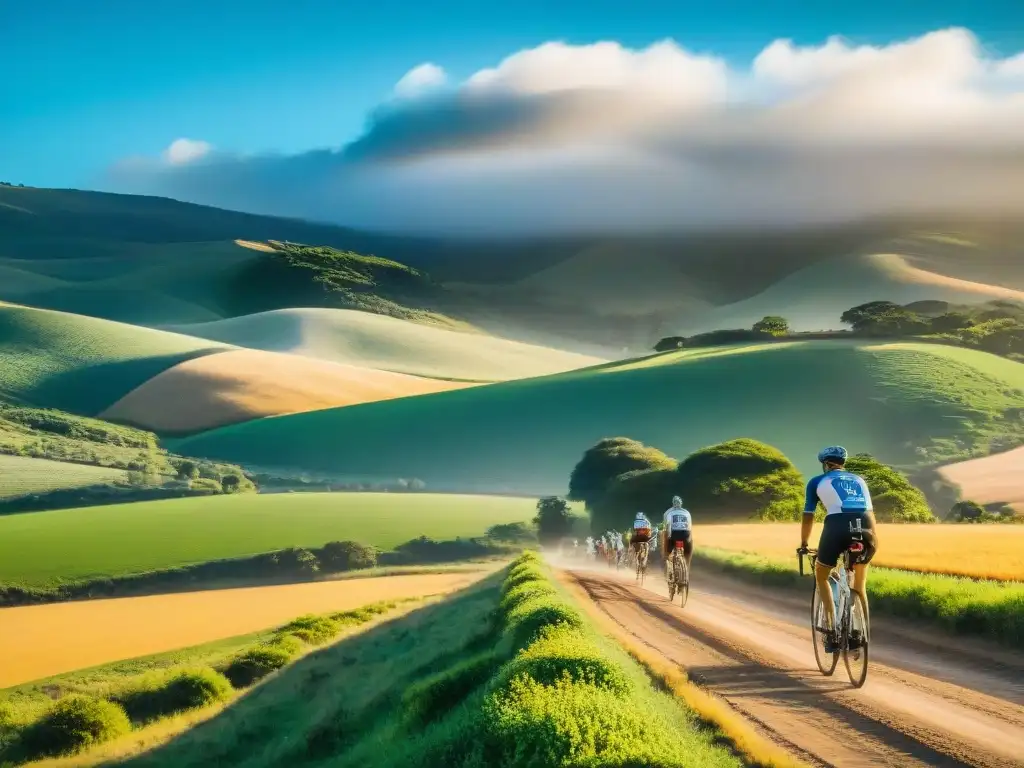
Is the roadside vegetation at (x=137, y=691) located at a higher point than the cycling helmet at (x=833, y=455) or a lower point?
lower

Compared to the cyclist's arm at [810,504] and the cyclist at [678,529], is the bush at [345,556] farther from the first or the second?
the cyclist's arm at [810,504]

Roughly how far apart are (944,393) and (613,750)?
5701 inches

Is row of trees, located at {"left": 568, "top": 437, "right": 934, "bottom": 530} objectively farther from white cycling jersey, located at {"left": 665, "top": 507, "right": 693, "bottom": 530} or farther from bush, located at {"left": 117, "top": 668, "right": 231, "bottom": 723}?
white cycling jersey, located at {"left": 665, "top": 507, "right": 693, "bottom": 530}

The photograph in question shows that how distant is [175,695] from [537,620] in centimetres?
2416

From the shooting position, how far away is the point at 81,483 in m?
115

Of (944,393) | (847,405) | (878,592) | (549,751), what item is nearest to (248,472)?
(847,405)

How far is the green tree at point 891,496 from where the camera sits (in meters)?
86.2

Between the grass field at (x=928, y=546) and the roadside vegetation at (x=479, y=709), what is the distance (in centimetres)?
1321

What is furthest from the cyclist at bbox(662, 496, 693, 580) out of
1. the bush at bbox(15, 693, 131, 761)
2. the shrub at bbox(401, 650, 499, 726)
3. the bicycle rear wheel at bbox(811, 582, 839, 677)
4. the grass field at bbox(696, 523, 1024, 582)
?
the bush at bbox(15, 693, 131, 761)

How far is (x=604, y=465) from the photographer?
11300cm

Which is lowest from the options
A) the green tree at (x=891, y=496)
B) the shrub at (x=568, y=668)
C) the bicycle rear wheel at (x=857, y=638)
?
the shrub at (x=568, y=668)

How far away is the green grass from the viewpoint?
70.1 feet

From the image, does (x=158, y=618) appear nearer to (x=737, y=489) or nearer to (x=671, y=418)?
(x=737, y=489)

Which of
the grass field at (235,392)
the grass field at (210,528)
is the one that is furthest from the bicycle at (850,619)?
the grass field at (235,392)
